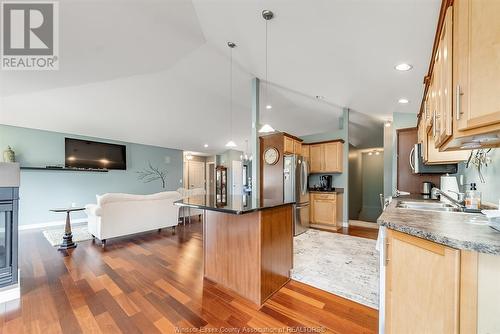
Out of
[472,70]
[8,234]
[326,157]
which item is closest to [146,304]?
[8,234]

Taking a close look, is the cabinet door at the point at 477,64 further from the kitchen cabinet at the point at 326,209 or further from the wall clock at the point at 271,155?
the kitchen cabinet at the point at 326,209

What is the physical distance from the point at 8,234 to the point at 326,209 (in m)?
4.99

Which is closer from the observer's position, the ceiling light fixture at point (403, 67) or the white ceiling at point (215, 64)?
the white ceiling at point (215, 64)

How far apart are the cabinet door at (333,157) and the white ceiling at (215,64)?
74 cm

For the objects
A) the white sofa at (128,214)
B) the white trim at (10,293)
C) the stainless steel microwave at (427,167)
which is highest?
the stainless steel microwave at (427,167)

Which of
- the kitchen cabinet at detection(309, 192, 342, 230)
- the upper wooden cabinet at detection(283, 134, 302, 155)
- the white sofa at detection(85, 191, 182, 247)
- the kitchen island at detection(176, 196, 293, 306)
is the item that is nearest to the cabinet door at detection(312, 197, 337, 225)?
the kitchen cabinet at detection(309, 192, 342, 230)

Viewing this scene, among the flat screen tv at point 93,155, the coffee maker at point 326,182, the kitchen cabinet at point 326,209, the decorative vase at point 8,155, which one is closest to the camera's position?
the decorative vase at point 8,155

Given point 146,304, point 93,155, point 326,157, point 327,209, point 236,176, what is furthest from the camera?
point 236,176

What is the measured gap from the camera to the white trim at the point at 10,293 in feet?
6.38

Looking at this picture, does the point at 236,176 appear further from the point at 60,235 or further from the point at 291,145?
the point at 60,235

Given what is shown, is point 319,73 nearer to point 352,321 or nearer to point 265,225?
point 265,225

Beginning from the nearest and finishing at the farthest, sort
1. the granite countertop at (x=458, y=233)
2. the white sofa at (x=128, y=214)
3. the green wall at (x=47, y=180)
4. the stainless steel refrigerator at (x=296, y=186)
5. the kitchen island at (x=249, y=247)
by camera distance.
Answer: the granite countertop at (x=458, y=233) → the kitchen island at (x=249, y=247) → the white sofa at (x=128, y=214) → the stainless steel refrigerator at (x=296, y=186) → the green wall at (x=47, y=180)

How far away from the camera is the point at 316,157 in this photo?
17.3 feet

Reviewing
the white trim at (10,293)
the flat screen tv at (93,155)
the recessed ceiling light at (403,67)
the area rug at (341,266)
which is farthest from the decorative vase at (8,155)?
the recessed ceiling light at (403,67)
